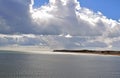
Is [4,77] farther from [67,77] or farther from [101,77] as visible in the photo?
[101,77]

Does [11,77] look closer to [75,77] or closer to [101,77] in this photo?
[75,77]

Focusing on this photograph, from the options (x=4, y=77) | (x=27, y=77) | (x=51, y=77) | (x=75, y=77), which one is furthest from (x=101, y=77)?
(x=4, y=77)

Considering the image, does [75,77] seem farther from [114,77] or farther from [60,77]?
[114,77]

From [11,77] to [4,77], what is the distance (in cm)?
236

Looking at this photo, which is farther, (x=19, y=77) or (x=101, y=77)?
(x=101, y=77)

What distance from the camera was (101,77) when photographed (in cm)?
10831

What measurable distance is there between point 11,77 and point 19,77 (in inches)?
100

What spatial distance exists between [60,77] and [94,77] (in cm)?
1349

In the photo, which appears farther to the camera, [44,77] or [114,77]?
[114,77]

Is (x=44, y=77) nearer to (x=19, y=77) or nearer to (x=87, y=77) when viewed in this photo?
(x=19, y=77)

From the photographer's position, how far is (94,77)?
10806 cm

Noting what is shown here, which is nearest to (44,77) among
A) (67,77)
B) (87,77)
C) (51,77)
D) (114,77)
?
(51,77)

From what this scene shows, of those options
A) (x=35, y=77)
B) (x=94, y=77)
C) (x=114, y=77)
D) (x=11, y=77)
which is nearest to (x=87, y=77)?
(x=94, y=77)

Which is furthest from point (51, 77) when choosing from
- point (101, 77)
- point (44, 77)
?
point (101, 77)
